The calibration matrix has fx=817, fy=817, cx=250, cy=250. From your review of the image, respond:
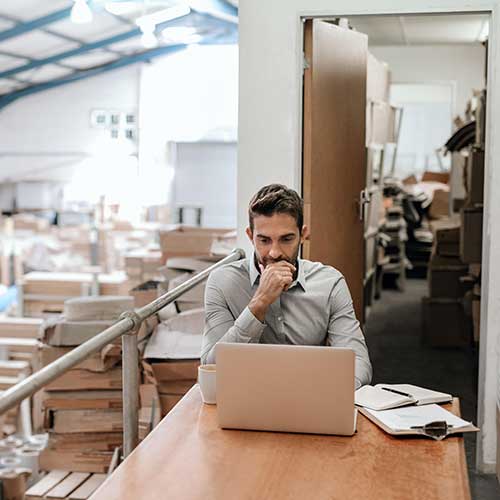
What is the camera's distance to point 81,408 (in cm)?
390

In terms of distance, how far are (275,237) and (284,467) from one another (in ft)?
2.95

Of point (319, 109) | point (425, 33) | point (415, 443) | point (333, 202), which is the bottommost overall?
point (415, 443)

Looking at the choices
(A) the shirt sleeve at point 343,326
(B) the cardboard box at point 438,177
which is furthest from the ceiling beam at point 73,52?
(A) the shirt sleeve at point 343,326

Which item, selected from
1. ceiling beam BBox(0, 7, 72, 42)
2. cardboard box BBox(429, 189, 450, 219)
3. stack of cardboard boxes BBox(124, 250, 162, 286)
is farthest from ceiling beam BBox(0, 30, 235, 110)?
stack of cardboard boxes BBox(124, 250, 162, 286)

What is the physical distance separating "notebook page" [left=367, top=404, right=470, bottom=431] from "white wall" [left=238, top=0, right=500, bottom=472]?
1631 millimetres

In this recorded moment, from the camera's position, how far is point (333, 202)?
4051mm

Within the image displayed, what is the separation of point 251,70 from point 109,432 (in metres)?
1.82

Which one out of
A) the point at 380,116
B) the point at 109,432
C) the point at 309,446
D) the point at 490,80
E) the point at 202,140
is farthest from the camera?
the point at 202,140

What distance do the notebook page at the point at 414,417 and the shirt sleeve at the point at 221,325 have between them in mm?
438

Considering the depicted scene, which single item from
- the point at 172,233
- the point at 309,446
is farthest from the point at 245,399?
the point at 172,233

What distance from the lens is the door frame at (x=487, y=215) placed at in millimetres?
3363

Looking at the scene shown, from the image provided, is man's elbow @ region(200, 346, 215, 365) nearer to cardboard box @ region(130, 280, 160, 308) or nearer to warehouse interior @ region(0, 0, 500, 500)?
warehouse interior @ region(0, 0, 500, 500)

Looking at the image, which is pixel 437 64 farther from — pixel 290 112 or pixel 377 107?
pixel 290 112

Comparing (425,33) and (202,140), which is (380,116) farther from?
(202,140)
